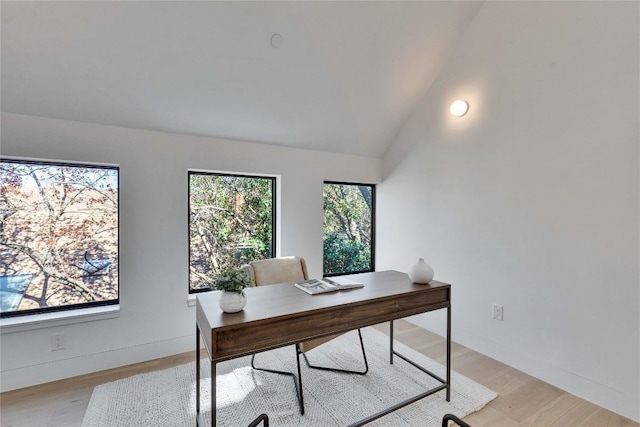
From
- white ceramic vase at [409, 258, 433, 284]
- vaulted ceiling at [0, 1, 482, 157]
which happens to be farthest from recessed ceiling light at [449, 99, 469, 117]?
white ceramic vase at [409, 258, 433, 284]

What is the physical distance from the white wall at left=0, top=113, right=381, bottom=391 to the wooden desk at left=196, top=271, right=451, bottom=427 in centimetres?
103

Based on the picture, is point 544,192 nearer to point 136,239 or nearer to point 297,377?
point 297,377

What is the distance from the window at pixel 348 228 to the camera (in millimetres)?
3572

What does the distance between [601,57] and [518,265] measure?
1.53m

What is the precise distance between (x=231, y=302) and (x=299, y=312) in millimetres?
329

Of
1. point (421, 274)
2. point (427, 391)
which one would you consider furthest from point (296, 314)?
point (427, 391)

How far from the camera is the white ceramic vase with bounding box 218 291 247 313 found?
141cm

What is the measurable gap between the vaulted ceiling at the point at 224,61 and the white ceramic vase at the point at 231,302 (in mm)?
1637

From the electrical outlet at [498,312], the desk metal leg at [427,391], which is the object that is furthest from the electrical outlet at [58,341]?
the electrical outlet at [498,312]

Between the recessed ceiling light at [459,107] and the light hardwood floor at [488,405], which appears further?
the recessed ceiling light at [459,107]

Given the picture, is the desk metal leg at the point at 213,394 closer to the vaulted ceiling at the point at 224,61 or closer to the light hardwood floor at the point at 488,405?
the light hardwood floor at the point at 488,405

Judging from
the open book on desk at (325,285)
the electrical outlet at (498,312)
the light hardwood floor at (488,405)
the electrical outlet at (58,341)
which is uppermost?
the open book on desk at (325,285)

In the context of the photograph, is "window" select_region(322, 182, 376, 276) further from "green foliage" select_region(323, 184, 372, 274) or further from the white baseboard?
the white baseboard

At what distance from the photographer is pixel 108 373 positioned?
2.27 m
